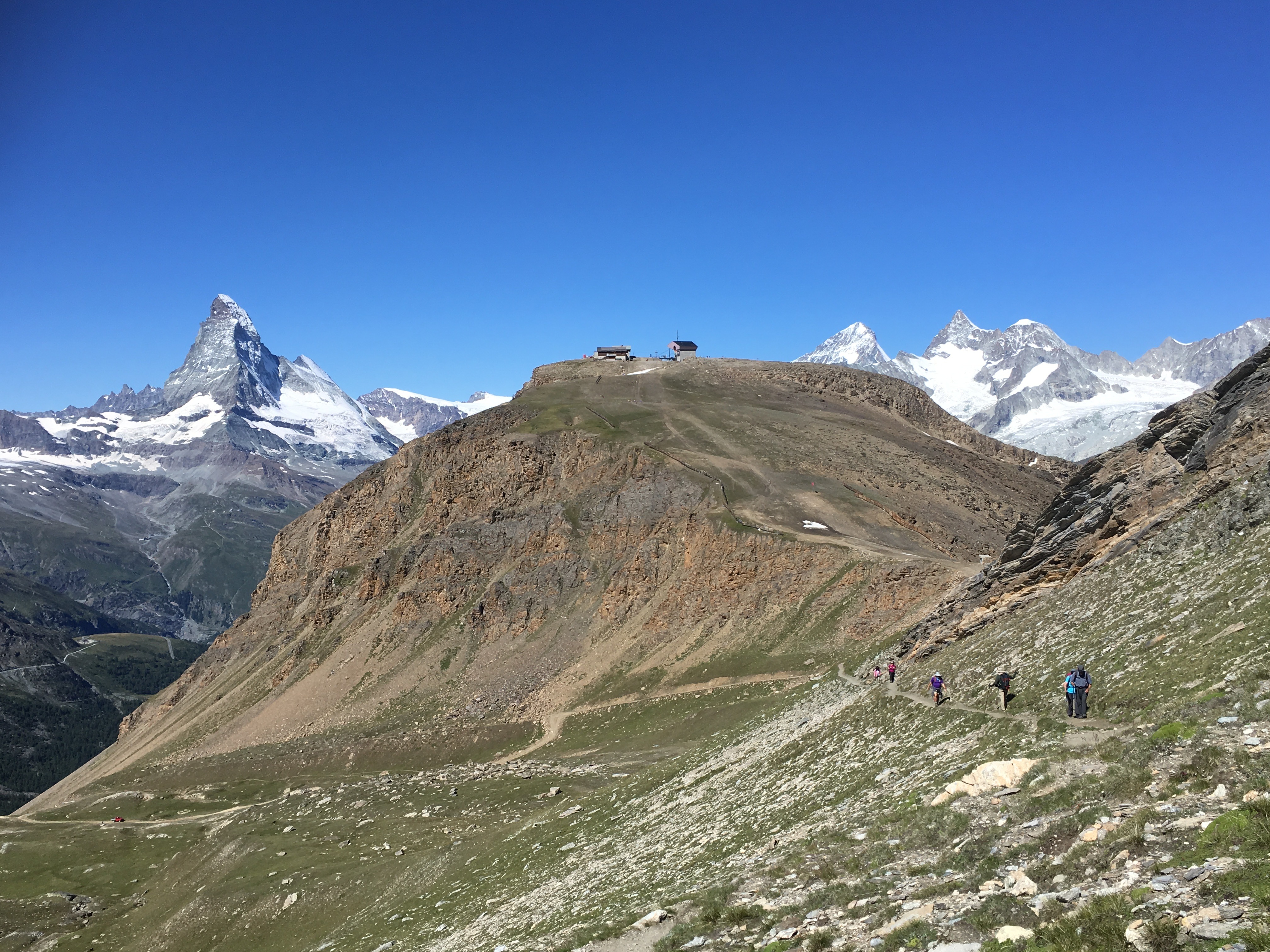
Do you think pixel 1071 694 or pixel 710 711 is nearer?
pixel 1071 694

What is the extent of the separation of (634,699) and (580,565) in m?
30.9

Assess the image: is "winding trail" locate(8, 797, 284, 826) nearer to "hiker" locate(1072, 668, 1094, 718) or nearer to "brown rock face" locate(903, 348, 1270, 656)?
"brown rock face" locate(903, 348, 1270, 656)

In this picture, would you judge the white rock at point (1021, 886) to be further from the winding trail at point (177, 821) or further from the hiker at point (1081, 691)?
the winding trail at point (177, 821)

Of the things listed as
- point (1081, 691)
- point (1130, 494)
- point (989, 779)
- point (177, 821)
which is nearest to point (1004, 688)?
point (1081, 691)

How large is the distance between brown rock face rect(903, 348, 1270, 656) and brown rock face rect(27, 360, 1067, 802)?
30.6m

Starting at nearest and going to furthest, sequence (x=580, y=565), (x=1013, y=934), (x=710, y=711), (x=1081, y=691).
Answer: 1. (x=1013, y=934)
2. (x=1081, y=691)
3. (x=710, y=711)
4. (x=580, y=565)

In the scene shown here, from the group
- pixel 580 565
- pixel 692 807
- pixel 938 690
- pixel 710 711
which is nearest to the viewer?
pixel 938 690

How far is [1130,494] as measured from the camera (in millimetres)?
41000

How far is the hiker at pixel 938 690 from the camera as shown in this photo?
3594cm

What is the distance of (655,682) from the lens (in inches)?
3664

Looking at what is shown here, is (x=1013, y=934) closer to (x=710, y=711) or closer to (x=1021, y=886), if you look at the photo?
(x=1021, y=886)

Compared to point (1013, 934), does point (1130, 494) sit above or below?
above

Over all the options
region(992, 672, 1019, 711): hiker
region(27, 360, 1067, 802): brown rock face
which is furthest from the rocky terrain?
region(27, 360, 1067, 802): brown rock face

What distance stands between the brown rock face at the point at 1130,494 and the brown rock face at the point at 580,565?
30635 mm
